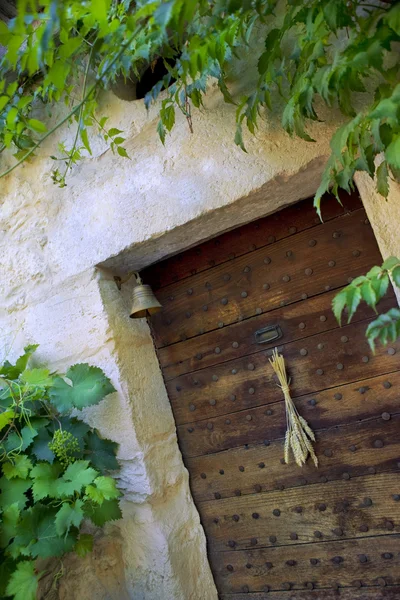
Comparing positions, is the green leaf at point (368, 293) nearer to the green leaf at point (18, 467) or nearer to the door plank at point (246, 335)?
the door plank at point (246, 335)

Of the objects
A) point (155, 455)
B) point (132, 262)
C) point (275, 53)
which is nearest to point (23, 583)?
point (155, 455)

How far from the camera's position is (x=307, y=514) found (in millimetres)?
1917

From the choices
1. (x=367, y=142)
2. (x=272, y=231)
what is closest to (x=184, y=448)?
(x=272, y=231)

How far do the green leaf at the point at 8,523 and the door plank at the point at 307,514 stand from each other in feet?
2.31

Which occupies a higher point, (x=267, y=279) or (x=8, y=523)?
(x=267, y=279)

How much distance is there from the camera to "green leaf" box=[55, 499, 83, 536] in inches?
70.1

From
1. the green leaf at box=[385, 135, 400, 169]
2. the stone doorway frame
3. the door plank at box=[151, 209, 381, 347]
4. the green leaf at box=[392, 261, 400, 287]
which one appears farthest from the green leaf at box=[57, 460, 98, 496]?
the green leaf at box=[385, 135, 400, 169]

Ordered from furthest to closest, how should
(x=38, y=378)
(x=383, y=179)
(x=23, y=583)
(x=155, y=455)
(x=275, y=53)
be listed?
(x=155, y=455), (x=38, y=378), (x=23, y=583), (x=275, y=53), (x=383, y=179)

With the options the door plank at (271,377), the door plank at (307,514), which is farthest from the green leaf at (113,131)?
the door plank at (307,514)

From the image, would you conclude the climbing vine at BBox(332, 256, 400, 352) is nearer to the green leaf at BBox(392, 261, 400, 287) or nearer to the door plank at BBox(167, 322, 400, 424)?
the green leaf at BBox(392, 261, 400, 287)

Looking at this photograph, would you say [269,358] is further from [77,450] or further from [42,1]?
[42,1]

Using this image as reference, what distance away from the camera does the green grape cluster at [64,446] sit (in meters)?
1.93

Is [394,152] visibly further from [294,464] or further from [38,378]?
[38,378]

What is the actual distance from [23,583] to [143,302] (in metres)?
1.01
